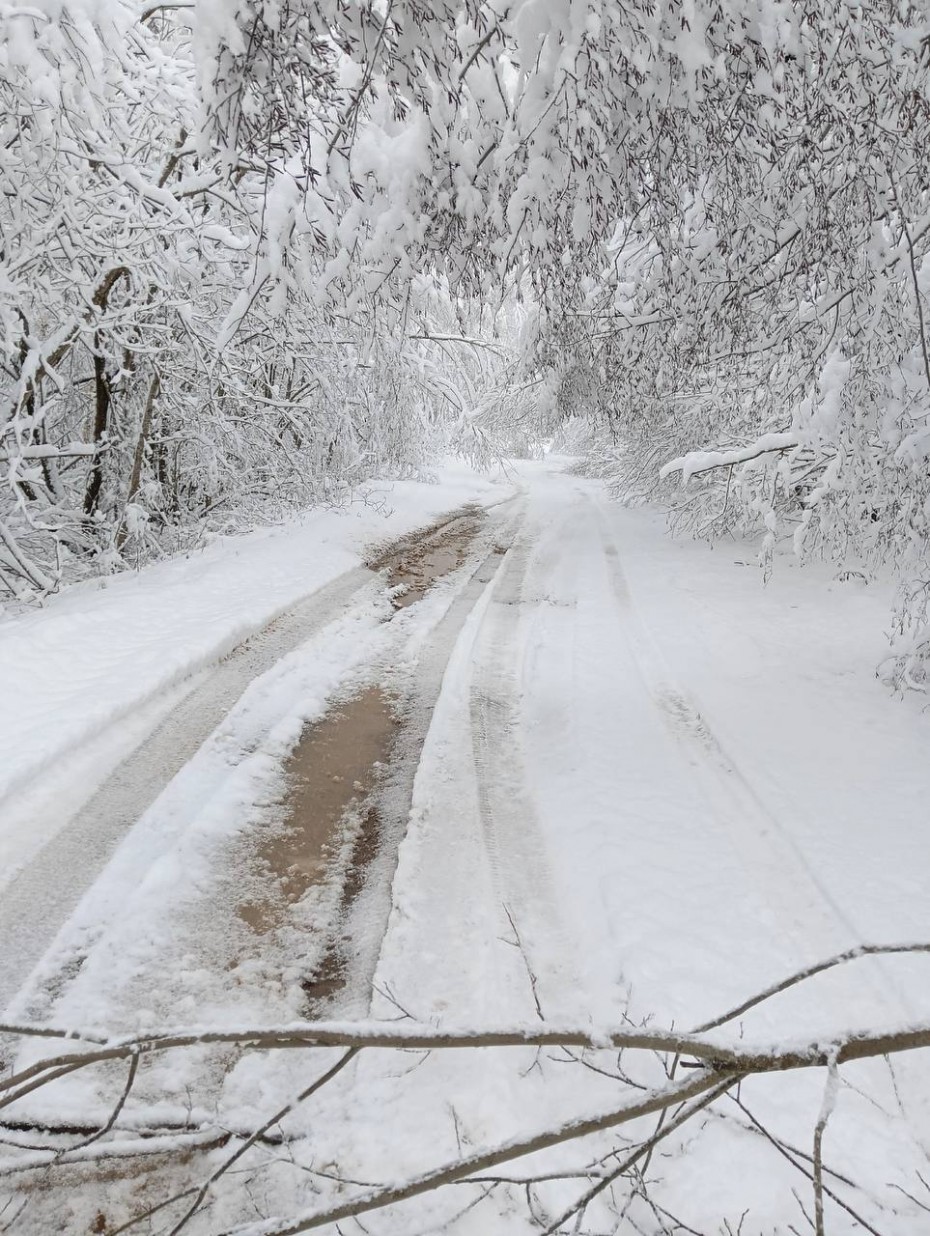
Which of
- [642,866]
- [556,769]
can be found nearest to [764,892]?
[642,866]

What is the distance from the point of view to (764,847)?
359 centimetres

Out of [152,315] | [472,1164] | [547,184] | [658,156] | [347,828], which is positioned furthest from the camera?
[152,315]

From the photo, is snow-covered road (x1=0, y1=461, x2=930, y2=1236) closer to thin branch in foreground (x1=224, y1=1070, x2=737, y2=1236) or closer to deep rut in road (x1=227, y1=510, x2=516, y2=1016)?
deep rut in road (x1=227, y1=510, x2=516, y2=1016)

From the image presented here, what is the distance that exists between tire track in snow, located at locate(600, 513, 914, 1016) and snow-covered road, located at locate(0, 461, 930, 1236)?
16mm

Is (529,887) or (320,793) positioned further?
(320,793)

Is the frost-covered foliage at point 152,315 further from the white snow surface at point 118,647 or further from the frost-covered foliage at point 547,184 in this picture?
the white snow surface at point 118,647

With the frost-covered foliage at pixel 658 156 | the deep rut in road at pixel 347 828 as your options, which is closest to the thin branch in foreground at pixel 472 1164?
the deep rut in road at pixel 347 828

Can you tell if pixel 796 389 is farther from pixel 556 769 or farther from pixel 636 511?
pixel 636 511

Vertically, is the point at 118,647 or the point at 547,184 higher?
the point at 547,184

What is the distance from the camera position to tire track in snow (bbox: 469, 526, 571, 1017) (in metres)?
2.76

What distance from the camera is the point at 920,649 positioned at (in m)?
5.24

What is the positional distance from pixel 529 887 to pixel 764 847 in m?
1.26

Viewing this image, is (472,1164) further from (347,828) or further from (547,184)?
(547,184)

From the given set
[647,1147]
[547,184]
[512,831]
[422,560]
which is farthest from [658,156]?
[422,560]
